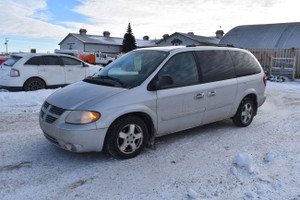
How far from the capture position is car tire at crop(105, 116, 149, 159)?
3674 millimetres

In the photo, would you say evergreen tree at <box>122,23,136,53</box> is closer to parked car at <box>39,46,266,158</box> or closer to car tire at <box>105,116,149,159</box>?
parked car at <box>39,46,266,158</box>

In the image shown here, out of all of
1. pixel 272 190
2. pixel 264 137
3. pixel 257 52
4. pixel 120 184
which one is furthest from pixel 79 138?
pixel 257 52

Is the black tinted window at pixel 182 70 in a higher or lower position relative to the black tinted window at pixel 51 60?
lower

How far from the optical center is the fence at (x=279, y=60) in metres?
17.7

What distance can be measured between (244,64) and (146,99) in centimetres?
276

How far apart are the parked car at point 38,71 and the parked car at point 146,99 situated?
545 cm

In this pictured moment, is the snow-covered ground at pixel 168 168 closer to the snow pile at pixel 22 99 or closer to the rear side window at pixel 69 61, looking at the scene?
the snow pile at pixel 22 99

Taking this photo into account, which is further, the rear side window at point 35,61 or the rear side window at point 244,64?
the rear side window at point 35,61

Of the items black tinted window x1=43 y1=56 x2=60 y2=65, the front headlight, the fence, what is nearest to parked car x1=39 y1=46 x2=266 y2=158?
the front headlight

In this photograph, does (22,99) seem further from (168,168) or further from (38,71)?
(168,168)

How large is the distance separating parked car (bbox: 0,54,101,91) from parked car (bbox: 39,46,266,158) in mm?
5454

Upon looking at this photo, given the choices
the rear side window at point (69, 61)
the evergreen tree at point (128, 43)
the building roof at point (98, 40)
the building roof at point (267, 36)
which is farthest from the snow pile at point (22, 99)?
the evergreen tree at point (128, 43)

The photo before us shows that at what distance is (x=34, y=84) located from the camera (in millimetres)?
9336

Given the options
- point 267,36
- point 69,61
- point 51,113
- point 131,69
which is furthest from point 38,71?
point 267,36
